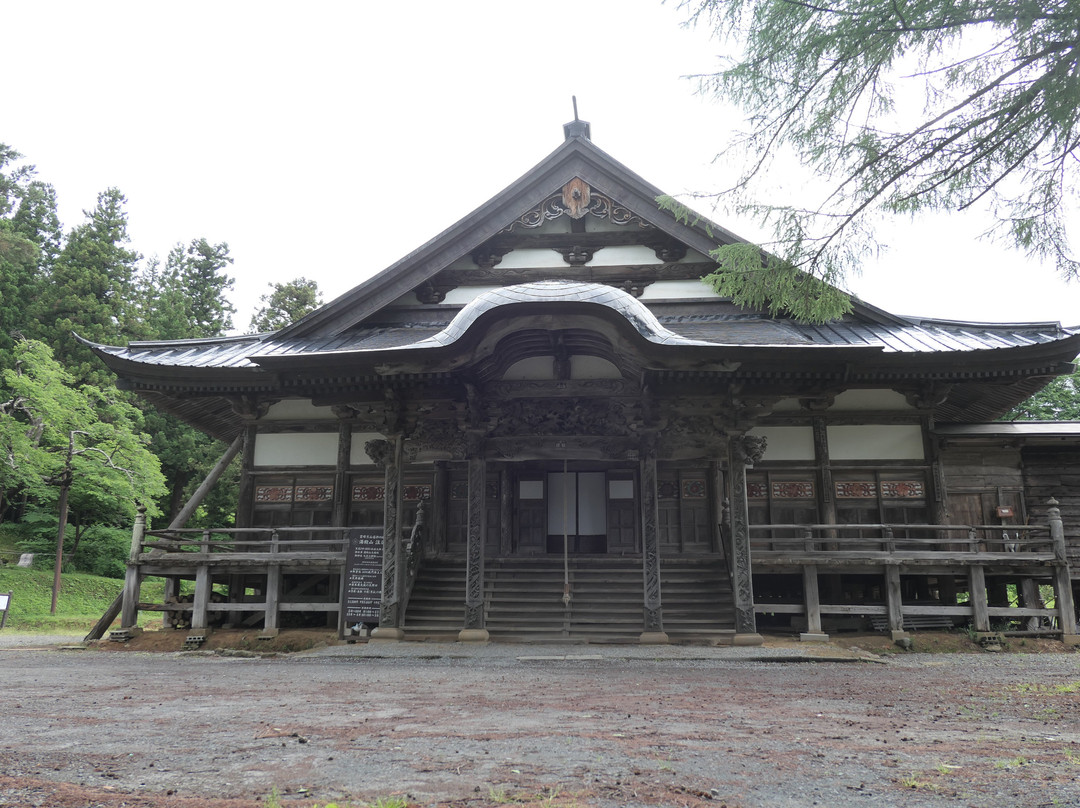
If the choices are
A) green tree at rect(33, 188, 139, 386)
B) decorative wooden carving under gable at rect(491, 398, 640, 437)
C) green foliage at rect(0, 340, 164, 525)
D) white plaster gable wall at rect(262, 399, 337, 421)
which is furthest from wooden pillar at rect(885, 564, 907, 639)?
green tree at rect(33, 188, 139, 386)

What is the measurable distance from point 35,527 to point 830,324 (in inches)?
1229

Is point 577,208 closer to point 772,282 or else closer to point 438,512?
point 438,512

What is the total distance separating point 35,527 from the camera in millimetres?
30578

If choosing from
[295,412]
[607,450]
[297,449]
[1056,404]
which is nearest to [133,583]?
[297,449]

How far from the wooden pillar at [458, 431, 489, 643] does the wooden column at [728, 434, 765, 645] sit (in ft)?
12.5

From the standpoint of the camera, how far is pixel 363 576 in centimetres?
1209

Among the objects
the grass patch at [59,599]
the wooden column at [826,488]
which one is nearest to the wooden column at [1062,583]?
the wooden column at [826,488]

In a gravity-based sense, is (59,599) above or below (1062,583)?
below

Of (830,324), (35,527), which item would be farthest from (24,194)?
(830,324)

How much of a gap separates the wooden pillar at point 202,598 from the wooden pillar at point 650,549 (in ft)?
24.3

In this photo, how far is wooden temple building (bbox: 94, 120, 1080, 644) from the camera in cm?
1150

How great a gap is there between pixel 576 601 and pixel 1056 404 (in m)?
30.3

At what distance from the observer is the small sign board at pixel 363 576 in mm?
11914

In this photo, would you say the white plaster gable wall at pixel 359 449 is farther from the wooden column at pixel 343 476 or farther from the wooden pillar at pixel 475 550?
the wooden pillar at pixel 475 550
